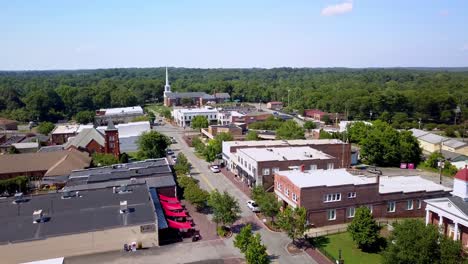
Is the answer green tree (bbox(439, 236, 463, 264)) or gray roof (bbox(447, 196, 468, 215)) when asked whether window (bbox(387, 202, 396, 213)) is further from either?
green tree (bbox(439, 236, 463, 264))

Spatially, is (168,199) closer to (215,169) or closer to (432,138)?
(215,169)

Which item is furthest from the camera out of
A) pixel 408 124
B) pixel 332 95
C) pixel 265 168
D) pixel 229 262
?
pixel 332 95

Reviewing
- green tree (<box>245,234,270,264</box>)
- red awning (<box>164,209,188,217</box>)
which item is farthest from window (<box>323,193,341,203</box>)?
red awning (<box>164,209,188,217</box>)

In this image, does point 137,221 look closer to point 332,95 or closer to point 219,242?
point 219,242

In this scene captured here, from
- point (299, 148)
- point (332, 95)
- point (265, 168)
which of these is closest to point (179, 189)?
point (265, 168)

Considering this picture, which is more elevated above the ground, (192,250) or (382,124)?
(382,124)

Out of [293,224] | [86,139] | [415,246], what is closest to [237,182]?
[293,224]
